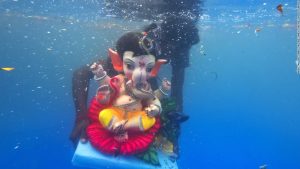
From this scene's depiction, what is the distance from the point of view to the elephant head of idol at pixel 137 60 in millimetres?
5449

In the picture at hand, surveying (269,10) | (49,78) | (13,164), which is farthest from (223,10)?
(49,78)

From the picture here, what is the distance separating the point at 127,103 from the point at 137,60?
0.76 meters

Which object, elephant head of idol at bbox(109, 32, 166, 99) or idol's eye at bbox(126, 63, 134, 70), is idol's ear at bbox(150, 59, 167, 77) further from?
A: idol's eye at bbox(126, 63, 134, 70)

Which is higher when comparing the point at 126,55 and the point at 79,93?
the point at 126,55

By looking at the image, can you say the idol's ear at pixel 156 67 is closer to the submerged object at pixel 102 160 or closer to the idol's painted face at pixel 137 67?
the idol's painted face at pixel 137 67

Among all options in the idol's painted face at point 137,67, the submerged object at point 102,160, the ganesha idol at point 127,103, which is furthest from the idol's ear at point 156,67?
the submerged object at point 102,160

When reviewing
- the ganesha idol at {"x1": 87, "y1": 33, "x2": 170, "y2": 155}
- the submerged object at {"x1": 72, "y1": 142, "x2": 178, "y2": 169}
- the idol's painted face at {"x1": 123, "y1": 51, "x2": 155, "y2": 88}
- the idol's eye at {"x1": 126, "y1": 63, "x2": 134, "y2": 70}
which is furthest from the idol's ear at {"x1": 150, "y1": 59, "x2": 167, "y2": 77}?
the submerged object at {"x1": 72, "y1": 142, "x2": 178, "y2": 169}

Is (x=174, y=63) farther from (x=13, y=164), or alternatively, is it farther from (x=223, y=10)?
(x=13, y=164)

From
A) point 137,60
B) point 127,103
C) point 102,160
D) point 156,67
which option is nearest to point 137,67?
point 137,60

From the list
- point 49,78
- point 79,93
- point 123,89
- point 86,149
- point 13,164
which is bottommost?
point 49,78

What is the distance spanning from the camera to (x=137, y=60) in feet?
17.9

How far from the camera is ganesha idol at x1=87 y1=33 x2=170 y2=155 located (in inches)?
214

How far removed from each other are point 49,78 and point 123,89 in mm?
58098

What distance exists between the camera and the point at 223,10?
14.6 m
